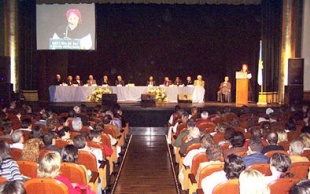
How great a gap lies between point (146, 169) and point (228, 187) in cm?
522

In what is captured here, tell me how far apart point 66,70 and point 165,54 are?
15.7ft

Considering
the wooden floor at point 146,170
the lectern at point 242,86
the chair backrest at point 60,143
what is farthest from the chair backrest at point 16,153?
the lectern at point 242,86

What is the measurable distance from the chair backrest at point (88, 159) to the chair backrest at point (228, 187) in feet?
7.65

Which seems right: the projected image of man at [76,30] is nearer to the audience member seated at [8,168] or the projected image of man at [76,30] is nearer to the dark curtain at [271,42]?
the dark curtain at [271,42]

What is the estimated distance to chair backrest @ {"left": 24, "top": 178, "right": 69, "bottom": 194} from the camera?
4242 millimetres

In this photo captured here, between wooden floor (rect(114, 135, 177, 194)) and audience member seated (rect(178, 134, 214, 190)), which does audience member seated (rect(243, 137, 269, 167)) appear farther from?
wooden floor (rect(114, 135, 177, 194))

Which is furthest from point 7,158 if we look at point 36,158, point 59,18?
point 59,18

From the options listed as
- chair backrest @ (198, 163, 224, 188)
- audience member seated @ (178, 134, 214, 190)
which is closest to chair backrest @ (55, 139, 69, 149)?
audience member seated @ (178, 134, 214, 190)

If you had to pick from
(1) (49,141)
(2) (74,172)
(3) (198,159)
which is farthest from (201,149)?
(1) (49,141)

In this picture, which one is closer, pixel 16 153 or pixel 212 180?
pixel 212 180

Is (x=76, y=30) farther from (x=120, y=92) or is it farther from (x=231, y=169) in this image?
(x=231, y=169)

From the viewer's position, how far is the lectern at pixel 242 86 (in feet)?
57.5

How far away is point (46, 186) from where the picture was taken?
168 inches

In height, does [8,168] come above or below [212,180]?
above
